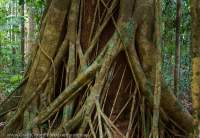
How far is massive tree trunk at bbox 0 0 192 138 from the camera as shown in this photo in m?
4.54

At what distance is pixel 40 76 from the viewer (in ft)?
16.7

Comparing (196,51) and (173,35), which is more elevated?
(173,35)

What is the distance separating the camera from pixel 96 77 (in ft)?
A: 15.4

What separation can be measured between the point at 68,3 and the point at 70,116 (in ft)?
5.42

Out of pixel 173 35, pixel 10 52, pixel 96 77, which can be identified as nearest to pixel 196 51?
pixel 96 77

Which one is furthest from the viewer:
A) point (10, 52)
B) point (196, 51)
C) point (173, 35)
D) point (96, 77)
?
point (10, 52)

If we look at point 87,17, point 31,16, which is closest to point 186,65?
point 31,16

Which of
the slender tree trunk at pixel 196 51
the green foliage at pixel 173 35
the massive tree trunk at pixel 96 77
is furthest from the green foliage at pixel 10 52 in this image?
the slender tree trunk at pixel 196 51

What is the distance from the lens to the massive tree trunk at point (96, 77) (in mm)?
4543

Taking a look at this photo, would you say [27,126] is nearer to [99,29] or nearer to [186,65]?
[99,29]

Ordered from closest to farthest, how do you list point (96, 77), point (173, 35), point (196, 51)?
1. point (196, 51)
2. point (96, 77)
3. point (173, 35)

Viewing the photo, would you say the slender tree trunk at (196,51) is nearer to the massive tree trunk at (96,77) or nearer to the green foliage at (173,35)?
the massive tree trunk at (96,77)

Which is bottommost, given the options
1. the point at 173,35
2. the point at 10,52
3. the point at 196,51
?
the point at 10,52

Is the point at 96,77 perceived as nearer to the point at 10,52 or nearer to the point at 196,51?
the point at 196,51
